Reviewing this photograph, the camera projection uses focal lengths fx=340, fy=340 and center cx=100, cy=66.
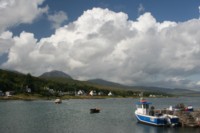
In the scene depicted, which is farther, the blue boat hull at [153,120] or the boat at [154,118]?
the blue boat hull at [153,120]

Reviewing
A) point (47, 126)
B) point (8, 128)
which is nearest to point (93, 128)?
point (47, 126)

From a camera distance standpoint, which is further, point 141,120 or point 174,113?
point 141,120

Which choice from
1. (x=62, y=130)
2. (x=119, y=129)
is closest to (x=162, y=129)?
(x=119, y=129)

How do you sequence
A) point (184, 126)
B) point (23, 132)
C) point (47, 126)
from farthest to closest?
point (47, 126) → point (184, 126) → point (23, 132)

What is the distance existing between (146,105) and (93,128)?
53.8 ft

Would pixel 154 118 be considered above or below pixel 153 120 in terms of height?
above

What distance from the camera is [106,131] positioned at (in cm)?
7488

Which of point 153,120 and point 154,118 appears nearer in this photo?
point 154,118

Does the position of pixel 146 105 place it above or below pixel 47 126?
above

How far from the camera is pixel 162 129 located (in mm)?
76000

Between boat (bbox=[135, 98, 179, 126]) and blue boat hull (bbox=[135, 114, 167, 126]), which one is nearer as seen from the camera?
boat (bbox=[135, 98, 179, 126])

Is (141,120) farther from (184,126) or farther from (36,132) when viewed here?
(36,132)

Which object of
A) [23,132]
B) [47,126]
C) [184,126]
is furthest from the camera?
[47,126]

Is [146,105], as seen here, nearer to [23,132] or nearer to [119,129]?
[119,129]
